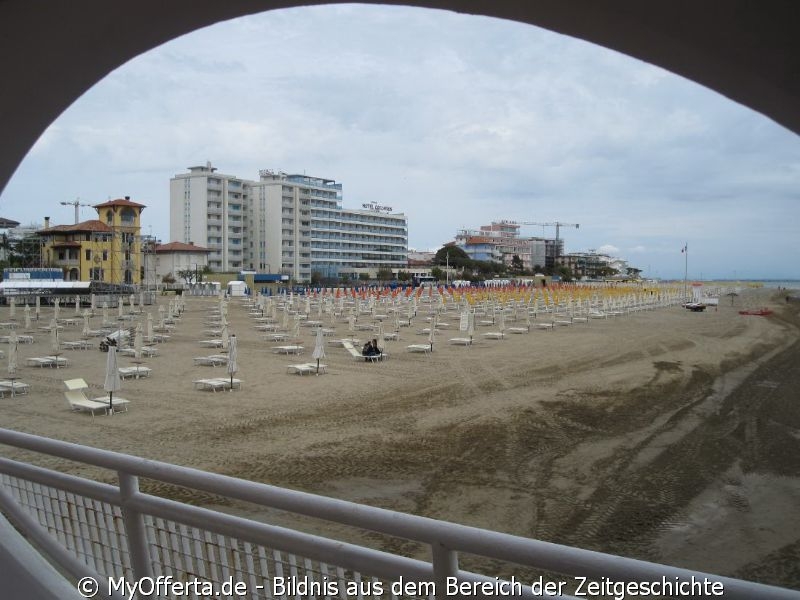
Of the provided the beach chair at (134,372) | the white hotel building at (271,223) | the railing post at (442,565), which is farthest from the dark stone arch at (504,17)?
the white hotel building at (271,223)

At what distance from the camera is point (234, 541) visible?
1.69m

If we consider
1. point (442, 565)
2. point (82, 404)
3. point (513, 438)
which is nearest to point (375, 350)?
point (82, 404)

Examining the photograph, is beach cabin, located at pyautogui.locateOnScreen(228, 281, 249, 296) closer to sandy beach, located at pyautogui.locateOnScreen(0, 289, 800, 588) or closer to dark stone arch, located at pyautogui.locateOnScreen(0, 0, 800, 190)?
sandy beach, located at pyautogui.locateOnScreen(0, 289, 800, 588)

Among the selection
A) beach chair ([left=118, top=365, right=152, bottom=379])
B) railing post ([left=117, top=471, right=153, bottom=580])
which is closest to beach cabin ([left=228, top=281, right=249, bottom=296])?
beach chair ([left=118, top=365, right=152, bottom=379])

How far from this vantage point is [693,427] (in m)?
8.60

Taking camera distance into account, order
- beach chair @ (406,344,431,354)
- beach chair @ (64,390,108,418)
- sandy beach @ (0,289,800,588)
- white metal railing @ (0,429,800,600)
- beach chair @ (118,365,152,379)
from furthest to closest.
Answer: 1. beach chair @ (406,344,431,354)
2. beach chair @ (118,365,152,379)
3. beach chair @ (64,390,108,418)
4. sandy beach @ (0,289,800,588)
5. white metal railing @ (0,429,800,600)

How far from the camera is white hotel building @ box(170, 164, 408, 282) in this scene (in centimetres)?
6919

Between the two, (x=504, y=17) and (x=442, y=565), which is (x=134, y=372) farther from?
(x=442, y=565)

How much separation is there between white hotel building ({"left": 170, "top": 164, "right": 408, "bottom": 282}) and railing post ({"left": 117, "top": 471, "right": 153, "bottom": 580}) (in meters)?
70.5

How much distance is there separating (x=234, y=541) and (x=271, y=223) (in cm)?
7340

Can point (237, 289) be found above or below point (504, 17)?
below

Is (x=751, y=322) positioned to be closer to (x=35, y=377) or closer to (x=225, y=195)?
(x=35, y=377)

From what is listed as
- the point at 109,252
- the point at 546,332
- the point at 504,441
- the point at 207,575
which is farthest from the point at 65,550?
the point at 109,252

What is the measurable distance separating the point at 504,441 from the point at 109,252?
5055 centimetres
